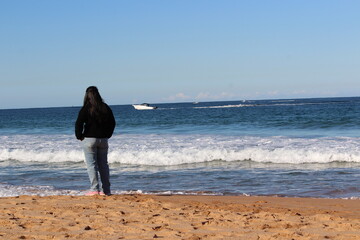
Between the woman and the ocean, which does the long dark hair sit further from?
the ocean

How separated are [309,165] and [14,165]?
8.94 metres

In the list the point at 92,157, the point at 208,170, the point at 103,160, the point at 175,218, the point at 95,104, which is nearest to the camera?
the point at 175,218

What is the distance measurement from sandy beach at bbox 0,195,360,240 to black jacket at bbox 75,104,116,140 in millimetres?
1012

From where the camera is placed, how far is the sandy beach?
5590 mm

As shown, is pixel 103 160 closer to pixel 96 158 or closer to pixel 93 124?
pixel 96 158

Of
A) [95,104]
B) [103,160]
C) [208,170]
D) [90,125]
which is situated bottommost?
[208,170]

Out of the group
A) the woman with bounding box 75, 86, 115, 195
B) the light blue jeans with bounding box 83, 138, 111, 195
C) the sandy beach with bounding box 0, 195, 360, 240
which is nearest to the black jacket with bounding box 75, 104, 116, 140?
the woman with bounding box 75, 86, 115, 195

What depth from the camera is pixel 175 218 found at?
647 cm

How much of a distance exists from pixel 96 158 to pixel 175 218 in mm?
2528

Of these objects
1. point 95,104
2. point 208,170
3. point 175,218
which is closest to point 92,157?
point 95,104

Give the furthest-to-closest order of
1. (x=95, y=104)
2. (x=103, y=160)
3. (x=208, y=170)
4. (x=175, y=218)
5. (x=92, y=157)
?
(x=208, y=170)
(x=103, y=160)
(x=92, y=157)
(x=95, y=104)
(x=175, y=218)

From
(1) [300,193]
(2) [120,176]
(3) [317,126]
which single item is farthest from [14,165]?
(3) [317,126]

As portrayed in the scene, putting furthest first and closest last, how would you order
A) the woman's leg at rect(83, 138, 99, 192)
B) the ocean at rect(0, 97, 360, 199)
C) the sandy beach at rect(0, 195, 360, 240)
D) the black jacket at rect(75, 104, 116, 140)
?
the ocean at rect(0, 97, 360, 199) < the woman's leg at rect(83, 138, 99, 192) < the black jacket at rect(75, 104, 116, 140) < the sandy beach at rect(0, 195, 360, 240)

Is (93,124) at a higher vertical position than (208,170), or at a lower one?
higher
